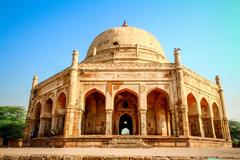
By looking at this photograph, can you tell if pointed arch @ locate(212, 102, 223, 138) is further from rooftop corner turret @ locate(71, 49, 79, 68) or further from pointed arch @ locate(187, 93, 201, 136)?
rooftop corner turret @ locate(71, 49, 79, 68)

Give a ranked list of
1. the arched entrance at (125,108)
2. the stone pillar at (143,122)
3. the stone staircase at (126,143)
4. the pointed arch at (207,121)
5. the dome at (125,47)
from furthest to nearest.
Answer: the dome at (125,47) < the pointed arch at (207,121) < the arched entrance at (125,108) < the stone pillar at (143,122) < the stone staircase at (126,143)

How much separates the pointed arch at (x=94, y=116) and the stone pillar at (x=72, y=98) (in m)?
2.24

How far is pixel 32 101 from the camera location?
61.9ft

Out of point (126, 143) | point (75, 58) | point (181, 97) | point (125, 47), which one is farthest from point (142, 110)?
point (125, 47)

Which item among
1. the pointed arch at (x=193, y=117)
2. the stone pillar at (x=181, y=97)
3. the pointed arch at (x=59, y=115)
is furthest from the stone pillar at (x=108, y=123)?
the pointed arch at (x=193, y=117)

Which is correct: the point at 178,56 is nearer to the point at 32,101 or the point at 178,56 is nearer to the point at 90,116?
the point at 90,116

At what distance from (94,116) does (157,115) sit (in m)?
5.46

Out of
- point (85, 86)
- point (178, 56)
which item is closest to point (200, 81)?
point (178, 56)

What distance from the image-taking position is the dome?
62.0 ft

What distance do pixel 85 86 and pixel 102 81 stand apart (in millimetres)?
1368

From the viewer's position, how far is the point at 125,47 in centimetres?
1972

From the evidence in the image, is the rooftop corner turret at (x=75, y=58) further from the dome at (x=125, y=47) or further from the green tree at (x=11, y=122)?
the green tree at (x=11, y=122)

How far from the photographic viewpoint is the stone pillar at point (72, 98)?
12.9 metres

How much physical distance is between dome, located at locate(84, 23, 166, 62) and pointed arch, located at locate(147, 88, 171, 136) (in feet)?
13.2
